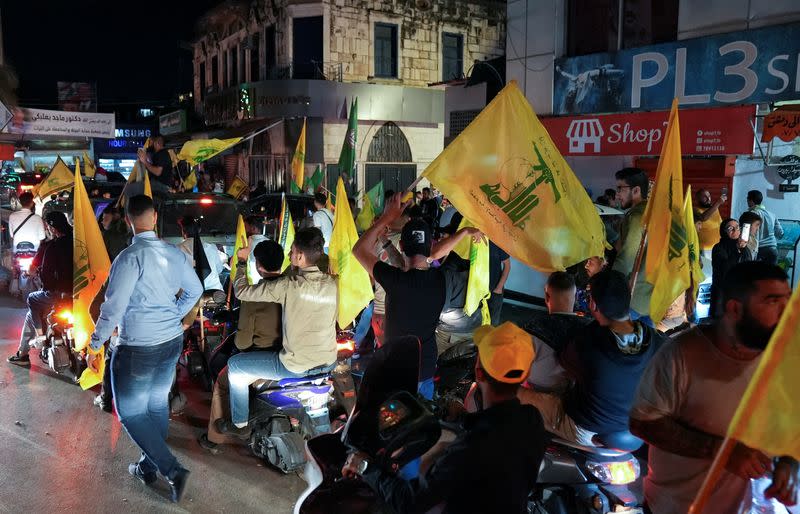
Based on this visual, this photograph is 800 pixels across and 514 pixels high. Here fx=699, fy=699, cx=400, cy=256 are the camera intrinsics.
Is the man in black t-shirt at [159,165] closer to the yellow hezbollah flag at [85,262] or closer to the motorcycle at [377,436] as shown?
the yellow hezbollah flag at [85,262]

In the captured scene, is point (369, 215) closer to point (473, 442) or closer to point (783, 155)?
point (783, 155)

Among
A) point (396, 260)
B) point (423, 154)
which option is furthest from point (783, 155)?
point (423, 154)

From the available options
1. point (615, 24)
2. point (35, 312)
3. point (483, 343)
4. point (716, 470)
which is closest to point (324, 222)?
point (35, 312)

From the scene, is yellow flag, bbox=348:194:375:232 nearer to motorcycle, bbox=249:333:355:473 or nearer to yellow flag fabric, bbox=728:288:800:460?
motorcycle, bbox=249:333:355:473

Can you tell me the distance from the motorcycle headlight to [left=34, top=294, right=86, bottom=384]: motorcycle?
580cm

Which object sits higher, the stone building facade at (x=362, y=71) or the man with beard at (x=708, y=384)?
the stone building facade at (x=362, y=71)

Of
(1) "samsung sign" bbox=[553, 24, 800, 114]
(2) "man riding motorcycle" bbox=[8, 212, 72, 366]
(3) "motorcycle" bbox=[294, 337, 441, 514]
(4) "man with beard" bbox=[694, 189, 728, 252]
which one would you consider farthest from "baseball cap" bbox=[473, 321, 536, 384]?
(1) "samsung sign" bbox=[553, 24, 800, 114]

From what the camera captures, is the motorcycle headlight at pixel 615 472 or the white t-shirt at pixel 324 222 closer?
the motorcycle headlight at pixel 615 472

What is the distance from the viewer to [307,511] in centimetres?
279

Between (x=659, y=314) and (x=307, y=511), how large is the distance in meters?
3.73

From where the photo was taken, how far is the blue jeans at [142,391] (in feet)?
16.3

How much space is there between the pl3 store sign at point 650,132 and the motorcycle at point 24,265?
936 cm

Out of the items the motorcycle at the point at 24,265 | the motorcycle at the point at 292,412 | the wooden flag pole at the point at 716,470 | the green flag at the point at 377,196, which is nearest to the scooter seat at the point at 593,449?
the wooden flag pole at the point at 716,470

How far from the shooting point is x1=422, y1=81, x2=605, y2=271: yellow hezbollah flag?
192 inches
